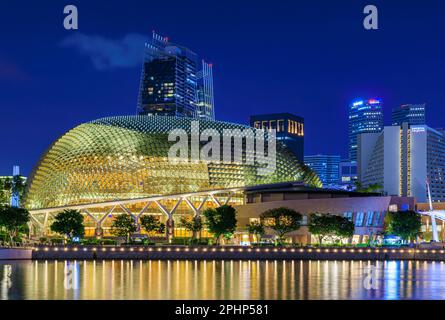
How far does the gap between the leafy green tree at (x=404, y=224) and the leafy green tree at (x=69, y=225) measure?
52.2m

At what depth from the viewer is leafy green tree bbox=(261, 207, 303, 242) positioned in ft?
405

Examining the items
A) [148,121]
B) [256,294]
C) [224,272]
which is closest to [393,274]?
[224,272]

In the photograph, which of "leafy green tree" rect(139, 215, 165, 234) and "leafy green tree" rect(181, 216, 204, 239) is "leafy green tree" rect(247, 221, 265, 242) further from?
"leafy green tree" rect(139, 215, 165, 234)

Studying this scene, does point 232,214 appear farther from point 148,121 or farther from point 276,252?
point 148,121

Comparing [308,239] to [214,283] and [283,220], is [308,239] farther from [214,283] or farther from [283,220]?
[214,283]

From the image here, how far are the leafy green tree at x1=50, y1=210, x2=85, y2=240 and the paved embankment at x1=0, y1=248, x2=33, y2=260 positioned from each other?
20715 mm

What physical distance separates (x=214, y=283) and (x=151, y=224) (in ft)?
229

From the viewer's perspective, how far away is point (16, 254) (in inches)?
3984

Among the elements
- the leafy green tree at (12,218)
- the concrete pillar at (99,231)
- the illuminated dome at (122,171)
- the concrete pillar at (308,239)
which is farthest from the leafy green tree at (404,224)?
the leafy green tree at (12,218)

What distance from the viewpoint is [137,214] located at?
137m

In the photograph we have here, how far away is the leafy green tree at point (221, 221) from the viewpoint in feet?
404

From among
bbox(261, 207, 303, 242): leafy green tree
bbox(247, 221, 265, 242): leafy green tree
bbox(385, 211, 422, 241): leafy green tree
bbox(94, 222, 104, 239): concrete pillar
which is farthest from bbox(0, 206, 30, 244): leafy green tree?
bbox(385, 211, 422, 241): leafy green tree

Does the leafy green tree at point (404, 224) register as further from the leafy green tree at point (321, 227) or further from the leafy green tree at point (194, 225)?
the leafy green tree at point (194, 225)

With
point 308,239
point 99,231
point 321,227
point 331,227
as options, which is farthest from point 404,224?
point 99,231
